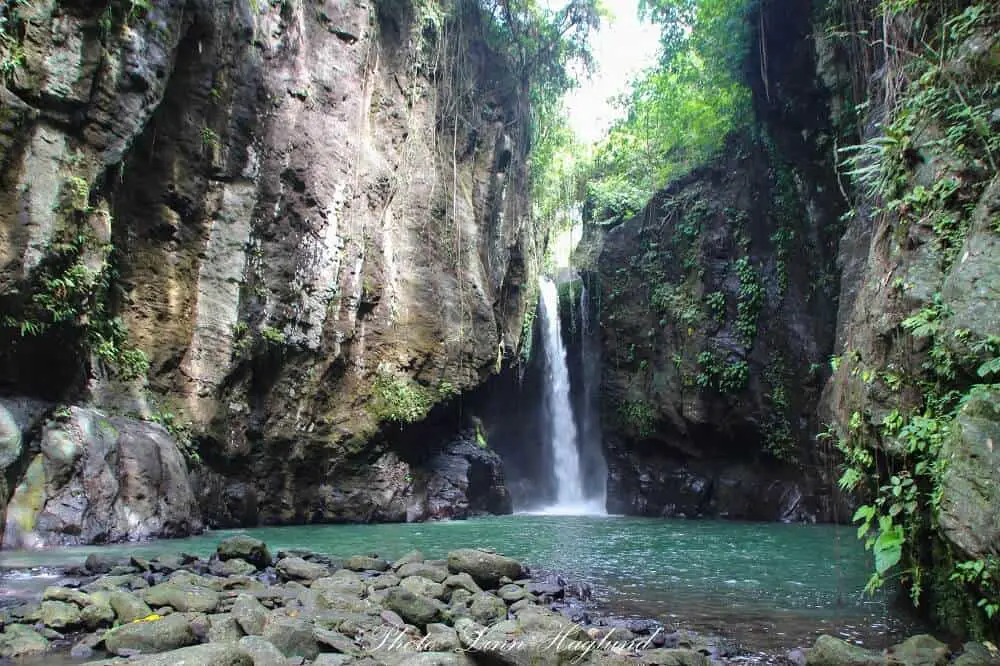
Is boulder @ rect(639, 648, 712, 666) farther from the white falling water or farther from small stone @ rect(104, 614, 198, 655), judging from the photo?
the white falling water

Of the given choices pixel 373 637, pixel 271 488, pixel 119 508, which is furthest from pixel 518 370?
pixel 373 637

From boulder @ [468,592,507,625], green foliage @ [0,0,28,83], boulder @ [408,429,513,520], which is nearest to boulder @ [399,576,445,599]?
boulder @ [468,592,507,625]

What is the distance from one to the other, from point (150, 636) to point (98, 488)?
5.36 m

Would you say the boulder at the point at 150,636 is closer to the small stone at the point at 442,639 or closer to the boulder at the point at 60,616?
the boulder at the point at 60,616

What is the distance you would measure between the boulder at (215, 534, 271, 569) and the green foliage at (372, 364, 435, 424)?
23.8 feet

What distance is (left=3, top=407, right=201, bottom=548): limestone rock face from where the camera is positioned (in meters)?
7.57

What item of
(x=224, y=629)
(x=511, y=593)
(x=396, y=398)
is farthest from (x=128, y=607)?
(x=396, y=398)

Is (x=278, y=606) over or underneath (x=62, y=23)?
underneath

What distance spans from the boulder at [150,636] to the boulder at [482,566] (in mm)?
2612

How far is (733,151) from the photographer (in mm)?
19000

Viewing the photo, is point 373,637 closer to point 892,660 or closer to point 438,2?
point 892,660

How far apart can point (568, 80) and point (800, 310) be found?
403 inches

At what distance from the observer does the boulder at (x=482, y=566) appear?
600 cm

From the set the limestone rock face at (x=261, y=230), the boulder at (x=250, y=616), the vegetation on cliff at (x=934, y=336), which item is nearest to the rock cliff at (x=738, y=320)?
the limestone rock face at (x=261, y=230)
